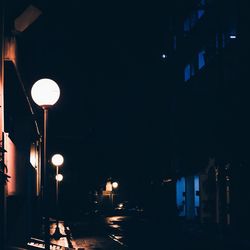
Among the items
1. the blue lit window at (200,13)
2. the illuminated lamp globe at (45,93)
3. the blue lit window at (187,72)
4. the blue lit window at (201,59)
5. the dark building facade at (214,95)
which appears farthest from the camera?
the blue lit window at (187,72)

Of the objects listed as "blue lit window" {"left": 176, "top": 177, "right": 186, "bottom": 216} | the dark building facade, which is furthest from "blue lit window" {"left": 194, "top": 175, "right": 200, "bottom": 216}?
"blue lit window" {"left": 176, "top": 177, "right": 186, "bottom": 216}

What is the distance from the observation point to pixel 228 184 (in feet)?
118

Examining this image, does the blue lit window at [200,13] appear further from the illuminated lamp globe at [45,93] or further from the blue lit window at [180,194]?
the illuminated lamp globe at [45,93]

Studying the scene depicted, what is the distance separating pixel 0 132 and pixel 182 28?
3938 centimetres

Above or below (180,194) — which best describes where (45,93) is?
above

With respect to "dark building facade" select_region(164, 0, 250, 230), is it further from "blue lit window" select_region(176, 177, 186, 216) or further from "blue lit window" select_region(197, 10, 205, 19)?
"blue lit window" select_region(176, 177, 186, 216)

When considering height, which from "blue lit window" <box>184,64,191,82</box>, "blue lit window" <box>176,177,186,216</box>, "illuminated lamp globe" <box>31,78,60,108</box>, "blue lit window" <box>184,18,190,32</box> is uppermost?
"blue lit window" <box>184,18,190,32</box>

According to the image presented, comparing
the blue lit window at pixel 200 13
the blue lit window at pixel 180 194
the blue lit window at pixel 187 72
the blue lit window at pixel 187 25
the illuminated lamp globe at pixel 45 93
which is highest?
the blue lit window at pixel 187 25

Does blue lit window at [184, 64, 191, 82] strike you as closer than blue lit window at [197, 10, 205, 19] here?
No

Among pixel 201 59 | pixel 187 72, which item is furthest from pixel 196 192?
pixel 201 59

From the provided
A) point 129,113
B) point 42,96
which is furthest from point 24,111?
point 129,113

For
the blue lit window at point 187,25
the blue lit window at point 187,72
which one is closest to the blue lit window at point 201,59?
the blue lit window at point 187,72

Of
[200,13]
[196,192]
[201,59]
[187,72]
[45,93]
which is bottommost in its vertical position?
[196,192]

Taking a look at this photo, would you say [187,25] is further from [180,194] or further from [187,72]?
[180,194]
